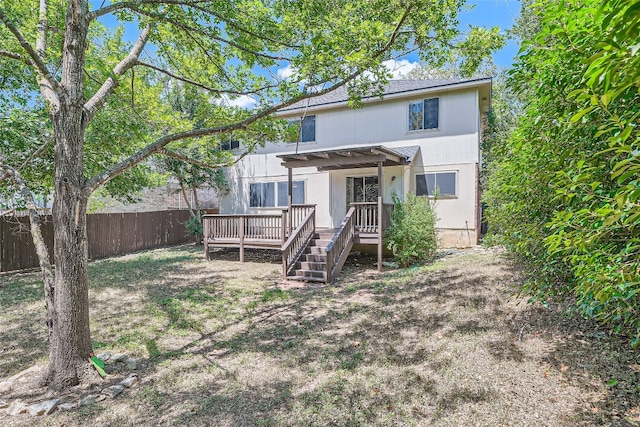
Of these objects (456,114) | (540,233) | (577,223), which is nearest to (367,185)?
(456,114)

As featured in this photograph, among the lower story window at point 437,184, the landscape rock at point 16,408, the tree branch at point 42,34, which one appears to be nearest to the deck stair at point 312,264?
the lower story window at point 437,184

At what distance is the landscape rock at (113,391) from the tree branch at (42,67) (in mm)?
3309

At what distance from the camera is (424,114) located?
1214 cm

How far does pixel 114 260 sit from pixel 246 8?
1124 cm

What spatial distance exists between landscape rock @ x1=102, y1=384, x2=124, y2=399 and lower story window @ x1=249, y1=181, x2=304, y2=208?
410 inches

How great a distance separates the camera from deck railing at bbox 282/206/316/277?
927 centimetres

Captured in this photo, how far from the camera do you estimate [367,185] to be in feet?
42.2

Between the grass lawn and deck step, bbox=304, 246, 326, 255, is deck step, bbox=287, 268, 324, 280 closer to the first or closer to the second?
deck step, bbox=304, 246, 326, 255

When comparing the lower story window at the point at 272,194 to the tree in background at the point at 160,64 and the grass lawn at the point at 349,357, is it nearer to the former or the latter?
the tree in background at the point at 160,64

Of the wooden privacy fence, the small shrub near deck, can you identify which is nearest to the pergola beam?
the small shrub near deck

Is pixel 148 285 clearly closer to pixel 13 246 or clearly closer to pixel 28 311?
pixel 28 311

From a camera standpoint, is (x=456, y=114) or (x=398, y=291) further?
(x=456, y=114)

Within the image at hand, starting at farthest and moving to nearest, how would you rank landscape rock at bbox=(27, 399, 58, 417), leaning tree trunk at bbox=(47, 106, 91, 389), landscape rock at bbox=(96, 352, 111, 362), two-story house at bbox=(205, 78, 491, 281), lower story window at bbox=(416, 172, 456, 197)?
lower story window at bbox=(416, 172, 456, 197), two-story house at bbox=(205, 78, 491, 281), landscape rock at bbox=(96, 352, 111, 362), leaning tree trunk at bbox=(47, 106, 91, 389), landscape rock at bbox=(27, 399, 58, 417)

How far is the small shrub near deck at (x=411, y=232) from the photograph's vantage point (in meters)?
9.81
